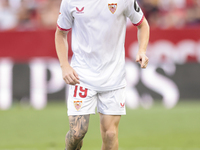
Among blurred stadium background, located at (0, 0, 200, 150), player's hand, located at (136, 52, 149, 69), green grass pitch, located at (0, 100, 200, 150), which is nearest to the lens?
player's hand, located at (136, 52, 149, 69)

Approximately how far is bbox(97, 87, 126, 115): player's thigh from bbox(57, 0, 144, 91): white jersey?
3.0 inches

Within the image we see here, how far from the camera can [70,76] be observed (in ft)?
15.3

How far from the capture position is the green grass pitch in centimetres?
674

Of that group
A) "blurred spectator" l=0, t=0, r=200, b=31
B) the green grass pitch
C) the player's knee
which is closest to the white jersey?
the player's knee

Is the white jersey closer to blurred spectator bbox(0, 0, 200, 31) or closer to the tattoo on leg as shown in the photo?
the tattoo on leg

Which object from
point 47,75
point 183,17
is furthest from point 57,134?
point 183,17

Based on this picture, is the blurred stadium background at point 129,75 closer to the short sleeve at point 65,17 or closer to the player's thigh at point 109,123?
the player's thigh at point 109,123

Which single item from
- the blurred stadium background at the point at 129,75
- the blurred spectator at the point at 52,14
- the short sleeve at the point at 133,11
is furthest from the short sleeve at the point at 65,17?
the blurred spectator at the point at 52,14

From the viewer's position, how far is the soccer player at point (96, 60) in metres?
4.70

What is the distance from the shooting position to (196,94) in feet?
34.7

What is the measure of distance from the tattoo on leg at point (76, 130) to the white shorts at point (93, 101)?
7 centimetres

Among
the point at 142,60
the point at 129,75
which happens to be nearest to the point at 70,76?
the point at 142,60

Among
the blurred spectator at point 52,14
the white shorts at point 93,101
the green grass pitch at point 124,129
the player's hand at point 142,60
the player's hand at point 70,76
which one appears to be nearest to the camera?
the player's hand at point 142,60

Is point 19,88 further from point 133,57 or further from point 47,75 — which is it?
point 133,57
